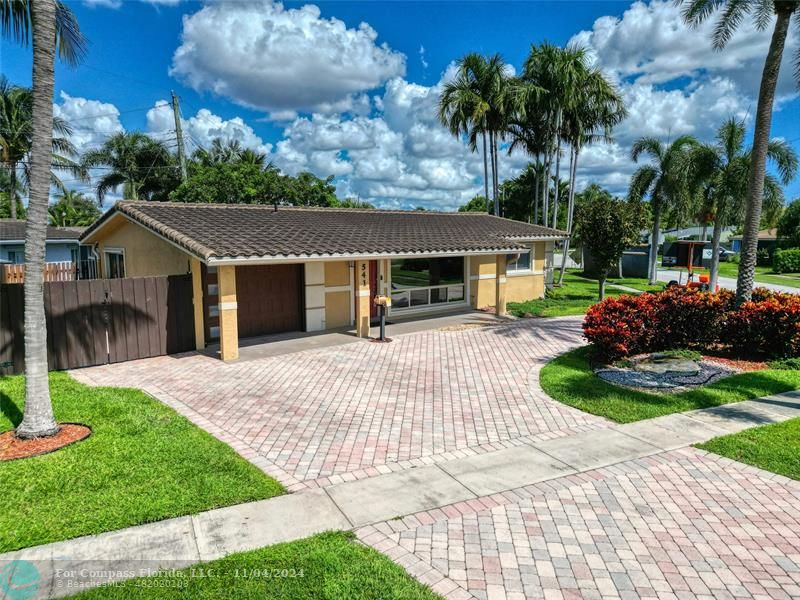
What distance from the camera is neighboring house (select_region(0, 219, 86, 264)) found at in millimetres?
28031

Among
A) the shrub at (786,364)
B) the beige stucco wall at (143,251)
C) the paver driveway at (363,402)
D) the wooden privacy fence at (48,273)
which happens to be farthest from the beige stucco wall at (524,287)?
the wooden privacy fence at (48,273)

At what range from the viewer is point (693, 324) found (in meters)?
12.3

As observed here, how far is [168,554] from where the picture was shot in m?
4.41

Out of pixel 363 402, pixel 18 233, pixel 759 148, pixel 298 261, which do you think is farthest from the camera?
pixel 18 233

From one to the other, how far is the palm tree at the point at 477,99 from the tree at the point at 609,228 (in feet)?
28.5

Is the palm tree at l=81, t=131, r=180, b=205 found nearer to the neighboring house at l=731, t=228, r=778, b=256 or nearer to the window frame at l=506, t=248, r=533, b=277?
the window frame at l=506, t=248, r=533, b=277

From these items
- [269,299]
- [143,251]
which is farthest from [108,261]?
[269,299]

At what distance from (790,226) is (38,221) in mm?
61061

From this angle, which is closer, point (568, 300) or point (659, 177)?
point (568, 300)

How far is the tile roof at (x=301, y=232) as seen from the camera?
1180cm

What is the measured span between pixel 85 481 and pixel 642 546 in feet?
18.8

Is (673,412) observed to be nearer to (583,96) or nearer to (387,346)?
(387,346)

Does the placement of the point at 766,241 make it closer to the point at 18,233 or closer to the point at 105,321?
the point at 105,321

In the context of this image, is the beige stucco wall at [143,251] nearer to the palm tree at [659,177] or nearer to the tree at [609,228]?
the tree at [609,228]
